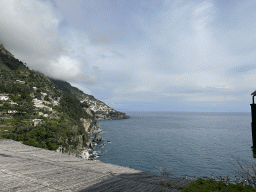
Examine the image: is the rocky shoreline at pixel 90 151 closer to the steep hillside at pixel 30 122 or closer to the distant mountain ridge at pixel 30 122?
the distant mountain ridge at pixel 30 122

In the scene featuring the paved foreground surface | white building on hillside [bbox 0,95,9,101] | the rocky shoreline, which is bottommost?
the rocky shoreline

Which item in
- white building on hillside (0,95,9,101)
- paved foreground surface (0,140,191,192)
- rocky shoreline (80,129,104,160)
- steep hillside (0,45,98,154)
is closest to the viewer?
paved foreground surface (0,140,191,192)

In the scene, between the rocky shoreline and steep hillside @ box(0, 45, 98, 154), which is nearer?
steep hillside @ box(0, 45, 98, 154)

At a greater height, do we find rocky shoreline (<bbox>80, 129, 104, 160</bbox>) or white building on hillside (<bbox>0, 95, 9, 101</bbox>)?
white building on hillside (<bbox>0, 95, 9, 101</bbox>)

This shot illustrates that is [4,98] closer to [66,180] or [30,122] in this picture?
[30,122]

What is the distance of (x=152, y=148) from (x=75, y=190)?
51405 millimetres

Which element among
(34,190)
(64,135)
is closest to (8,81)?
(64,135)

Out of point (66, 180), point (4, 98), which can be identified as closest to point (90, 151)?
point (4, 98)

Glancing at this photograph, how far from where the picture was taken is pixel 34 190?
23.2 feet

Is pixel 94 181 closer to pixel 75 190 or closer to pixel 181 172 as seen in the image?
pixel 75 190

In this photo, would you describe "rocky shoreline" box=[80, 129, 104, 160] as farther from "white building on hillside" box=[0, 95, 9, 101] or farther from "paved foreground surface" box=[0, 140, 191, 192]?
"paved foreground surface" box=[0, 140, 191, 192]

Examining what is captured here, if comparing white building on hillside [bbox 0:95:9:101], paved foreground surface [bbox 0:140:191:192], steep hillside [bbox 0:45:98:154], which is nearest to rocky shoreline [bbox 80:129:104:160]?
steep hillside [bbox 0:45:98:154]

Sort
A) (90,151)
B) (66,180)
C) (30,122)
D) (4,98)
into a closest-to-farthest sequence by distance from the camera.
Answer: (66,180) < (30,122) < (90,151) < (4,98)

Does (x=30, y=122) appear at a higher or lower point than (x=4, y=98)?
lower
